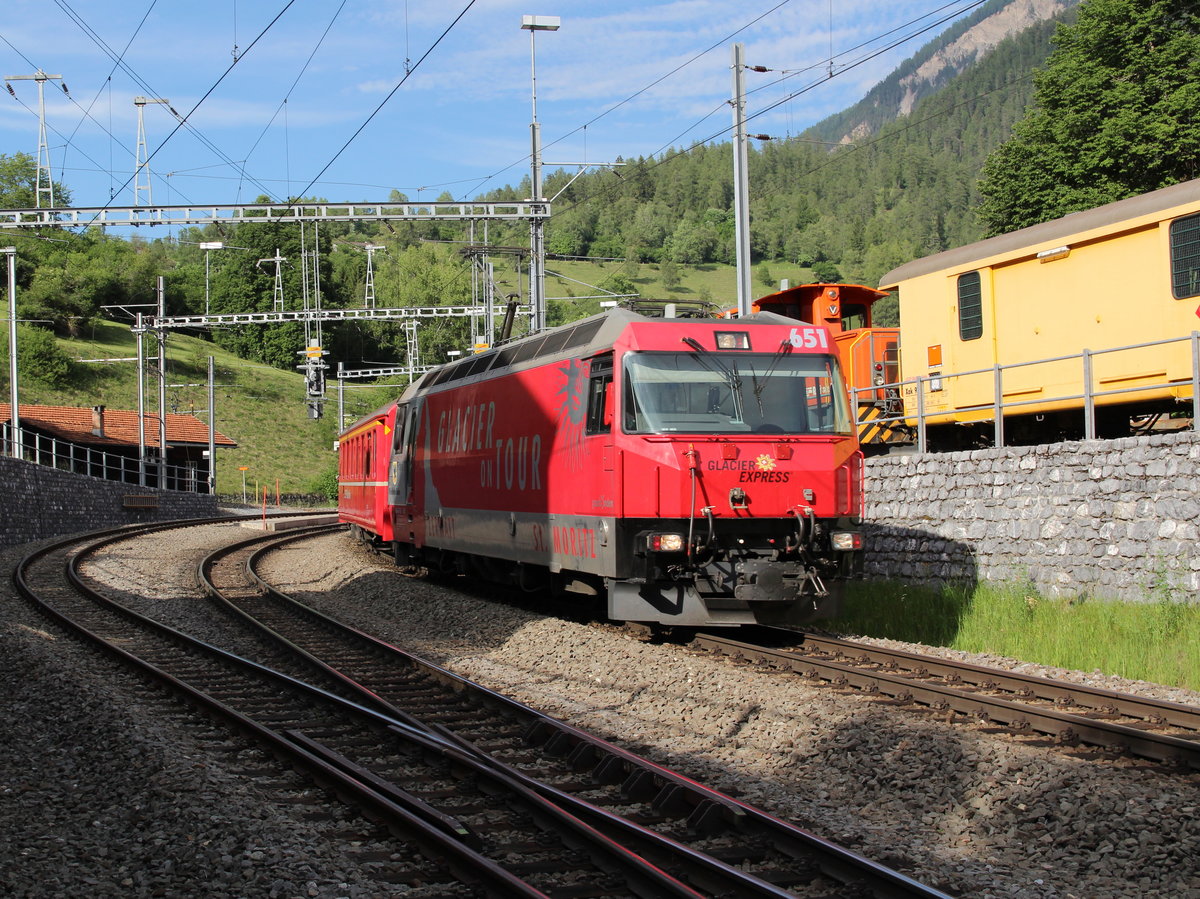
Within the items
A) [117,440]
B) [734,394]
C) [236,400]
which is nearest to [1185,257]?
[734,394]

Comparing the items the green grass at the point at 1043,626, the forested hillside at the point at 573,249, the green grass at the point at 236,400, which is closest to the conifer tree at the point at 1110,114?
the green grass at the point at 1043,626

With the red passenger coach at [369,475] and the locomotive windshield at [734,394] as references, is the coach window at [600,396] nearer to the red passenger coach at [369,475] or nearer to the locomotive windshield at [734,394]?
the locomotive windshield at [734,394]

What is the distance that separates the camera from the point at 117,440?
53.6 meters

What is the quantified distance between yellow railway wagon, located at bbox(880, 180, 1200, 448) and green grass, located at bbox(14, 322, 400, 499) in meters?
51.7

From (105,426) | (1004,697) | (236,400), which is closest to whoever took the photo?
(1004,697)

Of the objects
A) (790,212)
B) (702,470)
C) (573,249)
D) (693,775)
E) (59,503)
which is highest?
(790,212)

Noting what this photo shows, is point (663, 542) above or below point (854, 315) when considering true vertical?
below

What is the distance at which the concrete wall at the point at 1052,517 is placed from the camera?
38.3ft

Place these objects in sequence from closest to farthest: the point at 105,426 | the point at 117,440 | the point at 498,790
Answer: the point at 498,790 → the point at 117,440 → the point at 105,426

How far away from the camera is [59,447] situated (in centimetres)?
4844

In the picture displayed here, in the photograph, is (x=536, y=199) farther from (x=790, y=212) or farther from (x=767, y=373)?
(x=790, y=212)

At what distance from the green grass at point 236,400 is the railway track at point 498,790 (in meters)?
57.7

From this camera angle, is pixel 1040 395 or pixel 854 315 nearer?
pixel 1040 395

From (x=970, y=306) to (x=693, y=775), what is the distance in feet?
44.1
